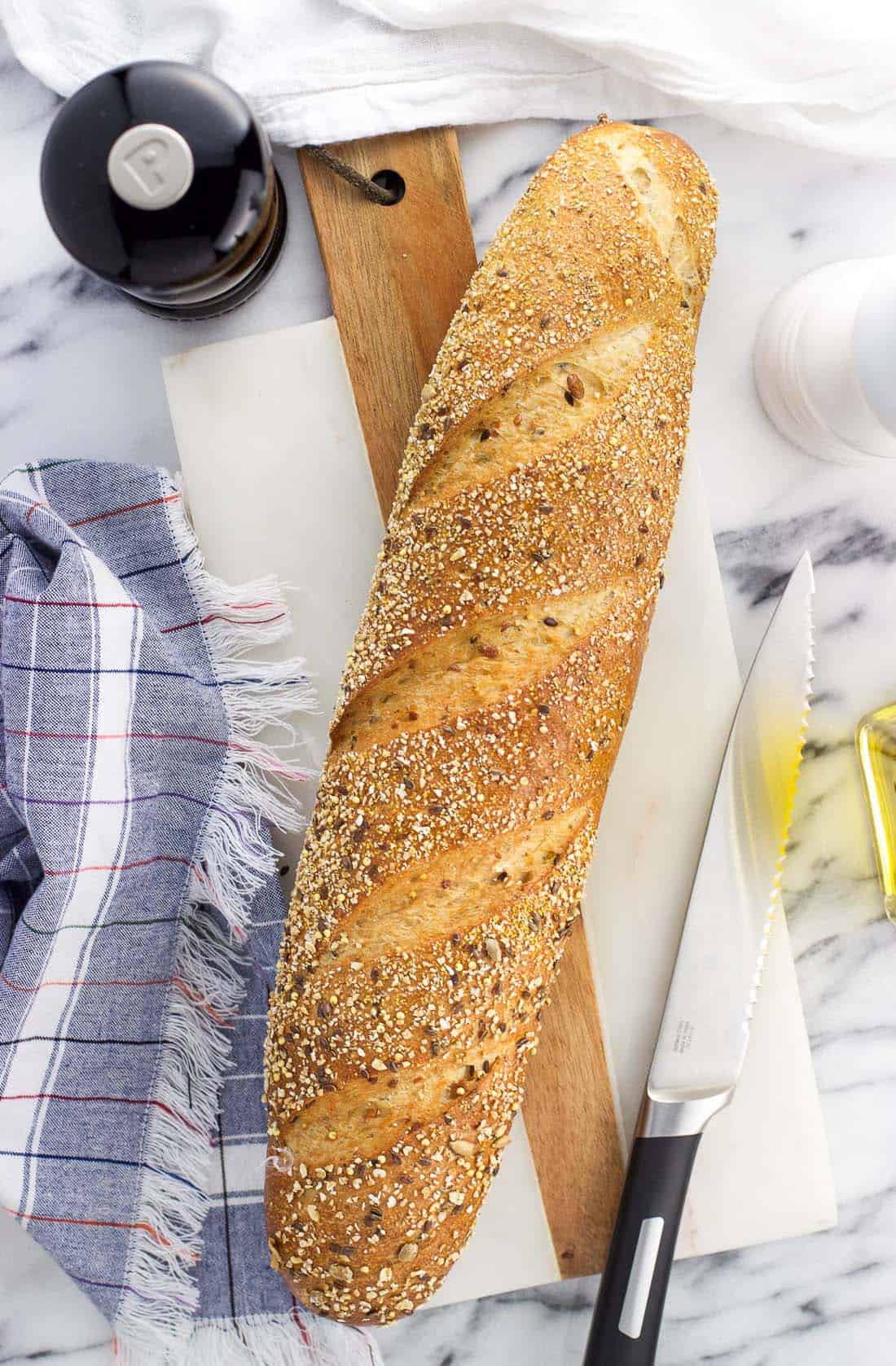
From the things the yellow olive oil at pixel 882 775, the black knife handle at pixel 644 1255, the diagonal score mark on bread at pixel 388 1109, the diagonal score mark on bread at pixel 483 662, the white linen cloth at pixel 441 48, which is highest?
the white linen cloth at pixel 441 48

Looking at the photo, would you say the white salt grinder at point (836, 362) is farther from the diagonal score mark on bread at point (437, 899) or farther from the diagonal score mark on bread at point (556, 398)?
the diagonal score mark on bread at point (437, 899)

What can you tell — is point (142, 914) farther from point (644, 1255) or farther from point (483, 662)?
point (644, 1255)

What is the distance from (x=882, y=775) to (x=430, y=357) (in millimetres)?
745

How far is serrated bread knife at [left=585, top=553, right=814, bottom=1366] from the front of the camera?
41.2 inches

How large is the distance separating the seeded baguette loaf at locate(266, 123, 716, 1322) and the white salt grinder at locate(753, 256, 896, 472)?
0.61ft

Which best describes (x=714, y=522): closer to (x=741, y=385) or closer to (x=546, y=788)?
(x=741, y=385)

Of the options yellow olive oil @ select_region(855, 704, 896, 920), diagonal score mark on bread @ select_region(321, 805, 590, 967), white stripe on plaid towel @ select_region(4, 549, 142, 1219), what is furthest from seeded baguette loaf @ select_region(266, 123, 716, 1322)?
yellow olive oil @ select_region(855, 704, 896, 920)

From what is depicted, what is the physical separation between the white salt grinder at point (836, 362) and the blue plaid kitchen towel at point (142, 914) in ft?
2.11

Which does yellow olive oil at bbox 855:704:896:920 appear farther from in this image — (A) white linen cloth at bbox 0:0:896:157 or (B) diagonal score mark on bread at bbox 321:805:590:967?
(A) white linen cloth at bbox 0:0:896:157

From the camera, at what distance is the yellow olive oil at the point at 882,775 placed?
46.0 inches

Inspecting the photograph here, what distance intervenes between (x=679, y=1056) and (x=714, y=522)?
0.63 m

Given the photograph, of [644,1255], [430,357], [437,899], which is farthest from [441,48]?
[644,1255]

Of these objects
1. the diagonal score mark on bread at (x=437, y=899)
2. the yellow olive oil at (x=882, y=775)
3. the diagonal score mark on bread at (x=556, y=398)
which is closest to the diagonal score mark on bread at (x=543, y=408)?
the diagonal score mark on bread at (x=556, y=398)

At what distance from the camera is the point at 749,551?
1.18 m
